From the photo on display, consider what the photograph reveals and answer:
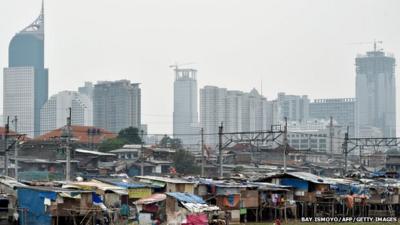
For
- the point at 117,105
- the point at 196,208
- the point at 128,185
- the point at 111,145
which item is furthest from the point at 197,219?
the point at 117,105

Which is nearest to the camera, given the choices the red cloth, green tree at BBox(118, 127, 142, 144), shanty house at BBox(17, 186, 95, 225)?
the red cloth

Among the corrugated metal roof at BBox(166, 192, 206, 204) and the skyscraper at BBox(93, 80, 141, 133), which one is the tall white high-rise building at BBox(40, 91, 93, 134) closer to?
the skyscraper at BBox(93, 80, 141, 133)

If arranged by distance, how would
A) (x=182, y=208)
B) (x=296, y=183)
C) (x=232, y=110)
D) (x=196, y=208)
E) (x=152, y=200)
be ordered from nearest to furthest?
(x=196, y=208), (x=182, y=208), (x=152, y=200), (x=296, y=183), (x=232, y=110)

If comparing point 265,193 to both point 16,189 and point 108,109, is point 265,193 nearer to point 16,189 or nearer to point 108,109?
point 16,189

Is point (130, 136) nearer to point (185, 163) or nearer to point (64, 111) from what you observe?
point (185, 163)

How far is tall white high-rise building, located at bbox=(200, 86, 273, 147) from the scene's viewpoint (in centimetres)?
18220

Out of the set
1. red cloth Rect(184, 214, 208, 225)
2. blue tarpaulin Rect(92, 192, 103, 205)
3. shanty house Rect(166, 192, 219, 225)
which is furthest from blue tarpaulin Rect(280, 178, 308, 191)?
blue tarpaulin Rect(92, 192, 103, 205)

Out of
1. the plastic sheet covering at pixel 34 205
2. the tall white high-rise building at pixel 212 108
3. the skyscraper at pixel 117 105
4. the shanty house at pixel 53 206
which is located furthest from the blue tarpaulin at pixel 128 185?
the tall white high-rise building at pixel 212 108

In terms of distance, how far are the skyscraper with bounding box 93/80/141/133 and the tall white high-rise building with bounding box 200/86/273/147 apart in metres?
25.3

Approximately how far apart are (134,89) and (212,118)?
39001mm

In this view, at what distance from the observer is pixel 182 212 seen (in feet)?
92.3

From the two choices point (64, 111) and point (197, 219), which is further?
point (64, 111)

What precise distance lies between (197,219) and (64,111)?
163330 mm

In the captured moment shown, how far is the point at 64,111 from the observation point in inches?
7352
